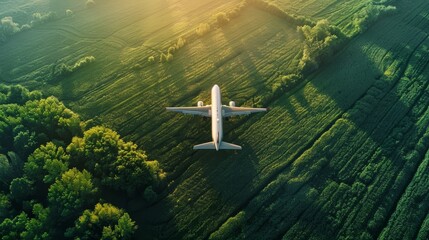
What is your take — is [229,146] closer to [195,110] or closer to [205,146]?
[205,146]

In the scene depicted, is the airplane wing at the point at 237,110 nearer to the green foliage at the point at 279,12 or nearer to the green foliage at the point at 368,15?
the green foliage at the point at 279,12

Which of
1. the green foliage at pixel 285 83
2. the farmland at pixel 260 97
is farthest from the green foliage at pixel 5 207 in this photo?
the green foliage at pixel 285 83

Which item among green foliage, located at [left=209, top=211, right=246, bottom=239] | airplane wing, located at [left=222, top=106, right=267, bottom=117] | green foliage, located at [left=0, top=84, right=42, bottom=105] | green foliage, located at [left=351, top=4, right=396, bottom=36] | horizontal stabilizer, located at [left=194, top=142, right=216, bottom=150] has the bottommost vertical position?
green foliage, located at [left=209, top=211, right=246, bottom=239]

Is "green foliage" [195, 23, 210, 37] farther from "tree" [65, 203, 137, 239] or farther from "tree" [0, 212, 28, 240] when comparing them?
"tree" [0, 212, 28, 240]

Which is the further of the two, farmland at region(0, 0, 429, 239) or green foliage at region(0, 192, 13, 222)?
farmland at region(0, 0, 429, 239)

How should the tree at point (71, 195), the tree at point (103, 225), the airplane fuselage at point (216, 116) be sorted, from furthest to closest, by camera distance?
1. the airplane fuselage at point (216, 116)
2. the tree at point (71, 195)
3. the tree at point (103, 225)

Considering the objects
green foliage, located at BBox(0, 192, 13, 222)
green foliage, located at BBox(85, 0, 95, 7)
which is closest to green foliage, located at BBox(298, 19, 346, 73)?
green foliage, located at BBox(85, 0, 95, 7)

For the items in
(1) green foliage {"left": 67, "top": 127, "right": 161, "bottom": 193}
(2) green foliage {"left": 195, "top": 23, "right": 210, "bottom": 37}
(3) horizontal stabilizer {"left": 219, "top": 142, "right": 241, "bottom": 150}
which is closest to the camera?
(1) green foliage {"left": 67, "top": 127, "right": 161, "bottom": 193}
